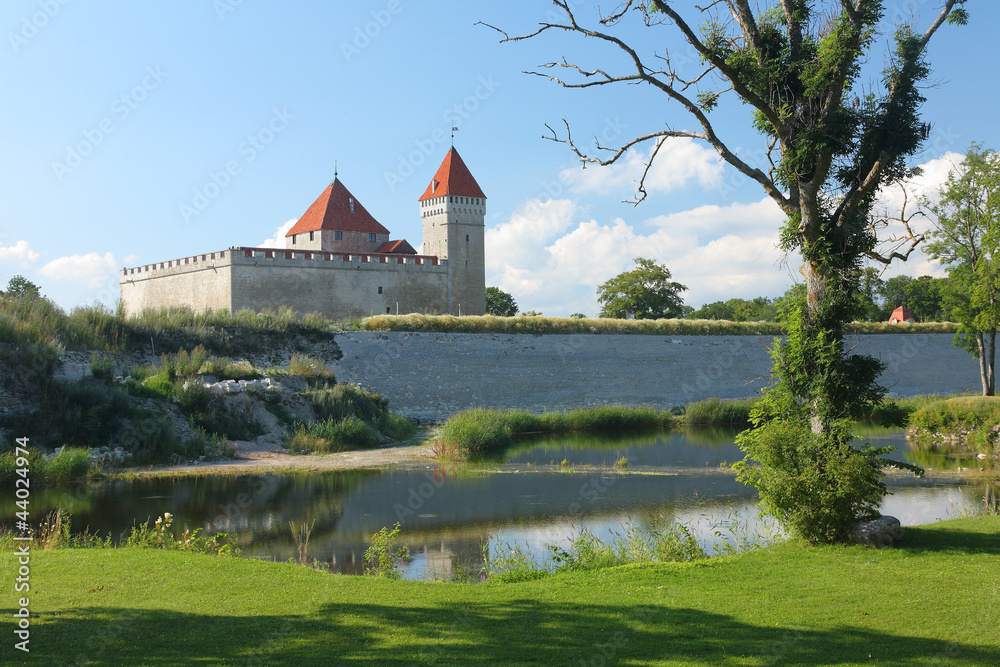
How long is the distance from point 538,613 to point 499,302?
201 ft

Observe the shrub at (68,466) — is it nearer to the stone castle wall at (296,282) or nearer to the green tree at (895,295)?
the stone castle wall at (296,282)

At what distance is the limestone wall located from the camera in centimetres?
2812

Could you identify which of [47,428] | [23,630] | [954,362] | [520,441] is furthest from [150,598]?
[954,362]

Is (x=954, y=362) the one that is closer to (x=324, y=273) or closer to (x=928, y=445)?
(x=928, y=445)

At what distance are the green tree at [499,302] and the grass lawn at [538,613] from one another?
58674 mm

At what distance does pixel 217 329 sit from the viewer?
2644 centimetres

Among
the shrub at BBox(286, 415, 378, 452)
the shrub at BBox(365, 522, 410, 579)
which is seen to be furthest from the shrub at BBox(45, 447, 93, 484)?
the shrub at BBox(365, 522, 410, 579)

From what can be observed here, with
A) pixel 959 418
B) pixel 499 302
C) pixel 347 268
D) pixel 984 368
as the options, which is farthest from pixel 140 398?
pixel 499 302

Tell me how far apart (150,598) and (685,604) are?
11.8 feet

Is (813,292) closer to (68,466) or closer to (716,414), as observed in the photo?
(68,466)

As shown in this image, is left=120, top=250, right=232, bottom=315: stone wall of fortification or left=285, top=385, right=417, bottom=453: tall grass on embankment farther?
left=120, top=250, right=232, bottom=315: stone wall of fortification

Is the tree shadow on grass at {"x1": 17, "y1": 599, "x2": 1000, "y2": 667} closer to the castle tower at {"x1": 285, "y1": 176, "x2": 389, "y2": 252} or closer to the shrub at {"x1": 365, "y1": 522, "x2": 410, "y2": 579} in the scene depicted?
the shrub at {"x1": 365, "y1": 522, "x2": 410, "y2": 579}

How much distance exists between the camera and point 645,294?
5622 cm

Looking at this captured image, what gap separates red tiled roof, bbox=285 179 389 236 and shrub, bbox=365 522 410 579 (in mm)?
37387
